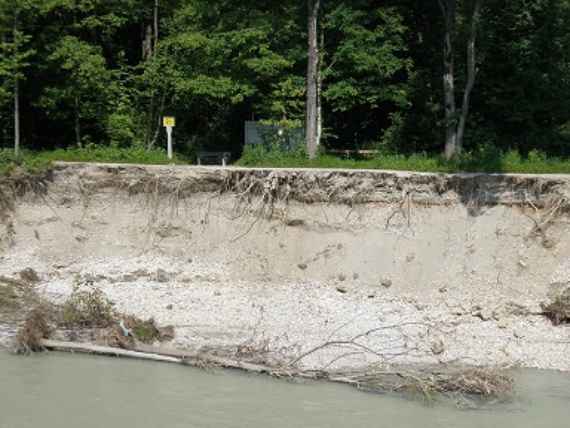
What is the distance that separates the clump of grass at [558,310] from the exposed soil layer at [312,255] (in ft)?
0.45

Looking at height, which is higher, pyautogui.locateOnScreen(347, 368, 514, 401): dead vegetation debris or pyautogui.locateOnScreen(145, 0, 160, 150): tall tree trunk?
pyautogui.locateOnScreen(145, 0, 160, 150): tall tree trunk

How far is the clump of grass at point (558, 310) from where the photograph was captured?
A: 48.3 feet

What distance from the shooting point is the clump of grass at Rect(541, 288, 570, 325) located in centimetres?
1471

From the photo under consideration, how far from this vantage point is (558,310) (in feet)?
48.4

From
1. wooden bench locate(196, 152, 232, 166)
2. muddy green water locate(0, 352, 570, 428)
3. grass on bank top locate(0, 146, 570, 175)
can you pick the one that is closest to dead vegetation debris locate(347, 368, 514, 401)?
muddy green water locate(0, 352, 570, 428)

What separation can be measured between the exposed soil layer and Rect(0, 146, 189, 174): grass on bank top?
47 centimetres

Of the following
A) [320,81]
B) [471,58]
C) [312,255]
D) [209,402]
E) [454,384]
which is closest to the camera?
[209,402]

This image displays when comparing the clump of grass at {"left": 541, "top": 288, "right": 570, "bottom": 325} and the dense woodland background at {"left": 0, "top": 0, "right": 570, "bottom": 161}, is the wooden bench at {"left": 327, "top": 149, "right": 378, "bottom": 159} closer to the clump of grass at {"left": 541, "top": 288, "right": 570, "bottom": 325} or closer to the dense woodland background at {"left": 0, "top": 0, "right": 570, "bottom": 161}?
the dense woodland background at {"left": 0, "top": 0, "right": 570, "bottom": 161}

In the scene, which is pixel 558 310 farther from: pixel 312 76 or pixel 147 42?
pixel 147 42

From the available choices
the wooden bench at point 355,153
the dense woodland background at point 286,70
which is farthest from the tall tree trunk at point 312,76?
the wooden bench at point 355,153

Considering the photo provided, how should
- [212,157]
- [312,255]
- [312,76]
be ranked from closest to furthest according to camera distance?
1. [312,255]
2. [312,76]
3. [212,157]

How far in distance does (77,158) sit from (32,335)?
24.7 feet

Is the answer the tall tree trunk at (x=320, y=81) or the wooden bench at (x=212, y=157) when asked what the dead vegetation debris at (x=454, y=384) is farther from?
the wooden bench at (x=212, y=157)

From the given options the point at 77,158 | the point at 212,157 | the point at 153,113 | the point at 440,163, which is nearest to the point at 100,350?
the point at 77,158
